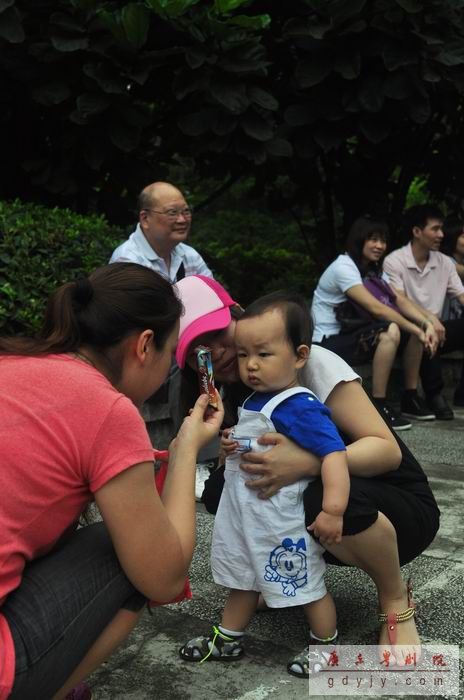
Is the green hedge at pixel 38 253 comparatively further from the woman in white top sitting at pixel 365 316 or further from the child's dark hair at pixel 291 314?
the child's dark hair at pixel 291 314

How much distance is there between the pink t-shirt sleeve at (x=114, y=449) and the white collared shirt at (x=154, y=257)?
9.45ft

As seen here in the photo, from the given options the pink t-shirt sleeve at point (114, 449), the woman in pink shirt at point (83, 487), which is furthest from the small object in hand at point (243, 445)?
the pink t-shirt sleeve at point (114, 449)

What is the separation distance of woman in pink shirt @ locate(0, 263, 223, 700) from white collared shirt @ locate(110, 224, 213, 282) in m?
2.68

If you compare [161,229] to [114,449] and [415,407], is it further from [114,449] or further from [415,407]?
[114,449]

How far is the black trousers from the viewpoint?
6.73 m

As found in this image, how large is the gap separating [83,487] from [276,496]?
0.74 metres

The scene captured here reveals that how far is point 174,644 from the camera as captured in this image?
9.24 ft

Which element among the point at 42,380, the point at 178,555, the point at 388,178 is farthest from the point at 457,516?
the point at 388,178

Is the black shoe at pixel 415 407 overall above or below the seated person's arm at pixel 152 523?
below

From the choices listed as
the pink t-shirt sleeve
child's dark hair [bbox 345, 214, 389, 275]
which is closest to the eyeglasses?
child's dark hair [bbox 345, 214, 389, 275]

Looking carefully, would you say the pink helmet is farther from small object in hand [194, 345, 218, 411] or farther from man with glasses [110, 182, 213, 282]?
man with glasses [110, 182, 213, 282]

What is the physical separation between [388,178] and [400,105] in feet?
6.15

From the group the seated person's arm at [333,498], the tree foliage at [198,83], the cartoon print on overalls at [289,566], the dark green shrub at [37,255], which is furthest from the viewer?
the tree foliage at [198,83]

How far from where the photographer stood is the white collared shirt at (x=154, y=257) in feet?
16.8
